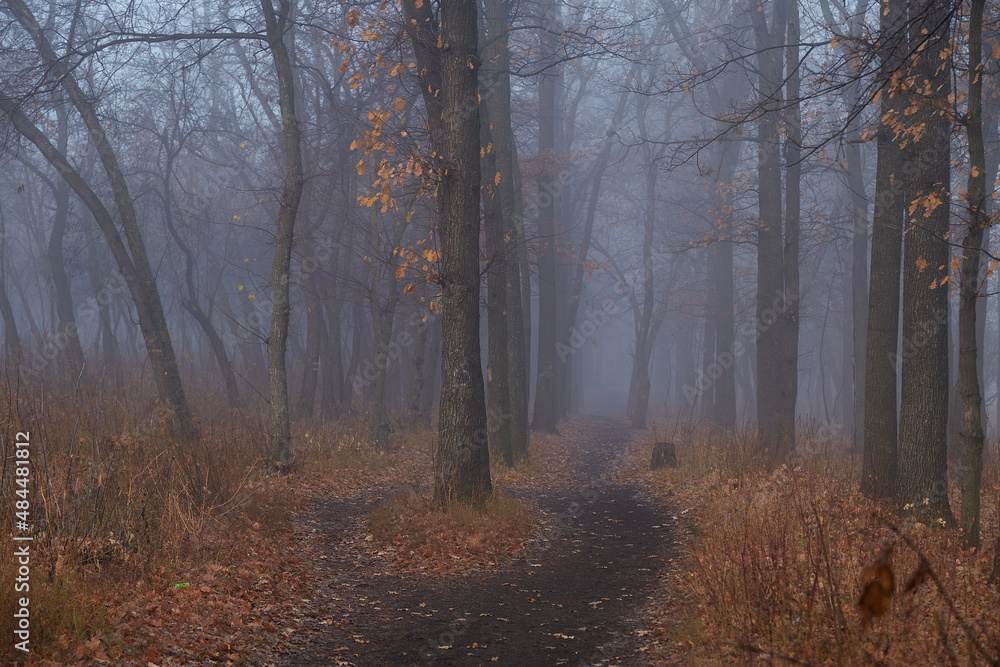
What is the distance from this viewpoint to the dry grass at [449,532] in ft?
24.2

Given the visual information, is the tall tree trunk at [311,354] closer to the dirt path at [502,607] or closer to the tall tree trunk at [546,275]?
the tall tree trunk at [546,275]

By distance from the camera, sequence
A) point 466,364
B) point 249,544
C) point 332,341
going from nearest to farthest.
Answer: point 249,544
point 466,364
point 332,341

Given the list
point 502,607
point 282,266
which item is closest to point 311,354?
point 282,266

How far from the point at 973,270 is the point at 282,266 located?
356 inches

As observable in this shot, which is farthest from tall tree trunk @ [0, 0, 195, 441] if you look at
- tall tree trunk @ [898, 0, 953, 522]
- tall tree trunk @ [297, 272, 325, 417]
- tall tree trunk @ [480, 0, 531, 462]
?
tall tree trunk @ [898, 0, 953, 522]

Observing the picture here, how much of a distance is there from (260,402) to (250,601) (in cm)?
1231

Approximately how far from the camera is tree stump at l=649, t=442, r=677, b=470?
13.8 metres

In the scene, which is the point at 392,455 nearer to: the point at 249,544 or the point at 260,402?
the point at 260,402

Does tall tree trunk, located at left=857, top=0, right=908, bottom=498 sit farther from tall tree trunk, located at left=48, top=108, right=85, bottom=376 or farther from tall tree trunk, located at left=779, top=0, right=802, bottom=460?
tall tree trunk, located at left=48, top=108, right=85, bottom=376

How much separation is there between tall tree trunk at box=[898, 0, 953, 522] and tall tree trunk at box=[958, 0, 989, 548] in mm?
1383

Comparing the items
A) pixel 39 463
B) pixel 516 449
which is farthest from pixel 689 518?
pixel 39 463

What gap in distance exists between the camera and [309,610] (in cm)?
585

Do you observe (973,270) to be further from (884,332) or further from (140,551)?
(140,551)

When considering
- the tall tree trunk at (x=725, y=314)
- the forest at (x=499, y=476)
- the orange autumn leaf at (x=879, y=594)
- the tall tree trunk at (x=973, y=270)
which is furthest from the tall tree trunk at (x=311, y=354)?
the orange autumn leaf at (x=879, y=594)
